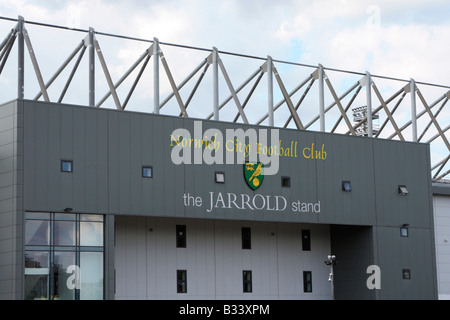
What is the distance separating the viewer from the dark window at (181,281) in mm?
54062

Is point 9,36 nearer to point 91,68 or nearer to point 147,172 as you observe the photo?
point 91,68

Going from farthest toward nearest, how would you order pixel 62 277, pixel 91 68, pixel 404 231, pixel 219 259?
pixel 404 231, pixel 219 259, pixel 91 68, pixel 62 277

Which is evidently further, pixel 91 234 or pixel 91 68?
pixel 91 68

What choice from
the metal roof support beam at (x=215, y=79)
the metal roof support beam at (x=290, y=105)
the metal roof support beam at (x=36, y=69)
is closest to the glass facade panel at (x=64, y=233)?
the metal roof support beam at (x=36, y=69)

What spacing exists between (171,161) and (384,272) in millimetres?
14741

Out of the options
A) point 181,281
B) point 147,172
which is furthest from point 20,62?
point 181,281

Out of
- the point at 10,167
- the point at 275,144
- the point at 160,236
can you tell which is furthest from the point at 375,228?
the point at 10,167

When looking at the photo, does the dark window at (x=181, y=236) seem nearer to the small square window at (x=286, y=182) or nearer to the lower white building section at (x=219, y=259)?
the lower white building section at (x=219, y=259)

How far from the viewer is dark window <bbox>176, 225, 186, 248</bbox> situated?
54625mm

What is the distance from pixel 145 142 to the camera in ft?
170

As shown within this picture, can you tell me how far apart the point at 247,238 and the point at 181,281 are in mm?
4922

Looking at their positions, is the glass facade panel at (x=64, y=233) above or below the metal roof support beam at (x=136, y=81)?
below

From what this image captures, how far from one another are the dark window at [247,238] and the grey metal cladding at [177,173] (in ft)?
7.37

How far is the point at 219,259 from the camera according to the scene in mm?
55656
